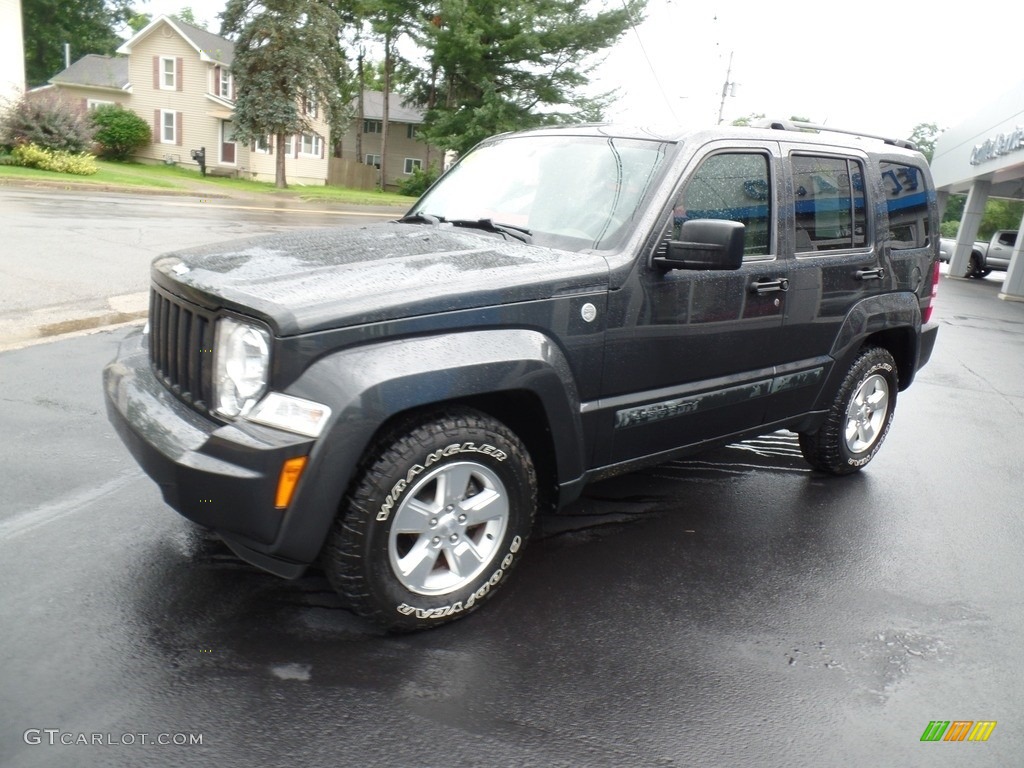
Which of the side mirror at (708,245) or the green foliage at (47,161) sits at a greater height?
the side mirror at (708,245)

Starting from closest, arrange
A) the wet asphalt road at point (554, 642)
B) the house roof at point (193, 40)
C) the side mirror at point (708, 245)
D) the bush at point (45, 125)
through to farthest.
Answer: the wet asphalt road at point (554, 642) → the side mirror at point (708, 245) → the bush at point (45, 125) → the house roof at point (193, 40)

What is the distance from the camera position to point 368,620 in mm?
3078

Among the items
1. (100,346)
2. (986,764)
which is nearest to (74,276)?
(100,346)

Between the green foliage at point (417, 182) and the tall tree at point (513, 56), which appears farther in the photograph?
the green foliage at point (417, 182)

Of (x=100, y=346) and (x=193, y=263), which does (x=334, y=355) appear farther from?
(x=100, y=346)

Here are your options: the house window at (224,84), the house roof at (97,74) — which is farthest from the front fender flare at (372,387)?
the house roof at (97,74)

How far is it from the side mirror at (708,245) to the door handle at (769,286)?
1.91 ft

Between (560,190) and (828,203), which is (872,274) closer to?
(828,203)

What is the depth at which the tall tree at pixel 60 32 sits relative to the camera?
6200 cm

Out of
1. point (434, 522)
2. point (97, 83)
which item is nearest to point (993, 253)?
point (434, 522)

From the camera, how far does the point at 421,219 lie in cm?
429

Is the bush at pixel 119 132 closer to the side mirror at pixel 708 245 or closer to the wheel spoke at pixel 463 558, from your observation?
the side mirror at pixel 708 245

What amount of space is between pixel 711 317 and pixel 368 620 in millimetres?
2043

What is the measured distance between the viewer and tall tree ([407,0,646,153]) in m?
35.9
